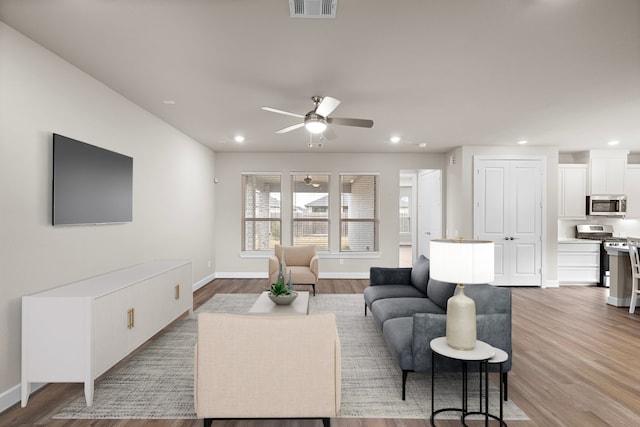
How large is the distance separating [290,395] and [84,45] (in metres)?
2.94

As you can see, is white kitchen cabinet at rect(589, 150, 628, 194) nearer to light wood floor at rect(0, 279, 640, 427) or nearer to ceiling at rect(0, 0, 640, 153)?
ceiling at rect(0, 0, 640, 153)

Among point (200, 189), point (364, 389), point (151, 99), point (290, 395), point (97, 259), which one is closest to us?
point (290, 395)

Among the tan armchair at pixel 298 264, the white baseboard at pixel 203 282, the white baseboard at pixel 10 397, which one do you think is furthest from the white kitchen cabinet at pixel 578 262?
the white baseboard at pixel 10 397

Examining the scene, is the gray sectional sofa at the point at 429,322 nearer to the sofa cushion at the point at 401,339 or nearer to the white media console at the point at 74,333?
the sofa cushion at the point at 401,339

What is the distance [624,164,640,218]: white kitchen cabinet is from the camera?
680 cm

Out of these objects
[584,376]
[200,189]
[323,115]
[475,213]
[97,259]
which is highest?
[323,115]

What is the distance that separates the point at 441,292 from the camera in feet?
10.9

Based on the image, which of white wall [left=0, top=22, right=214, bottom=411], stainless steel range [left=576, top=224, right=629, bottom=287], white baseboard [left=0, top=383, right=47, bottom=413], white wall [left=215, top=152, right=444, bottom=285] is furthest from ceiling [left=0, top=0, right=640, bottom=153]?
stainless steel range [left=576, top=224, right=629, bottom=287]

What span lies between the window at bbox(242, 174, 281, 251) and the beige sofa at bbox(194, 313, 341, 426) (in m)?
5.42

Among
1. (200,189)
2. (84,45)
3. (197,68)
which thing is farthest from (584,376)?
(200,189)

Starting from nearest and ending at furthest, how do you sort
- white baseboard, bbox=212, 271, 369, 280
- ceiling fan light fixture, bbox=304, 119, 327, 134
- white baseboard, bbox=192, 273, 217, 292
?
1. ceiling fan light fixture, bbox=304, 119, 327, 134
2. white baseboard, bbox=192, 273, 217, 292
3. white baseboard, bbox=212, 271, 369, 280

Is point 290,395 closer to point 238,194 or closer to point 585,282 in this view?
point 238,194

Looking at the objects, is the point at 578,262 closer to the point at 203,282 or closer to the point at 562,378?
the point at 562,378

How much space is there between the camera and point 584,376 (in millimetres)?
2914
